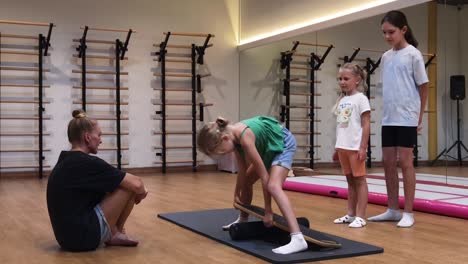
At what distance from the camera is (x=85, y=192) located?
2.58 metres

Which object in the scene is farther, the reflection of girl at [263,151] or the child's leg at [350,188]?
the child's leg at [350,188]

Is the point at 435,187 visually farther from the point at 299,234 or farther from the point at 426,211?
A: the point at 299,234

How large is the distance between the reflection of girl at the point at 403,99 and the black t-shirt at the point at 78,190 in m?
1.81

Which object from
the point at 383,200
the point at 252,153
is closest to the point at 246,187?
the point at 252,153

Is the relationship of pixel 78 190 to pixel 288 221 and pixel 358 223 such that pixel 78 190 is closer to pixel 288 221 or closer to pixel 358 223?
pixel 288 221

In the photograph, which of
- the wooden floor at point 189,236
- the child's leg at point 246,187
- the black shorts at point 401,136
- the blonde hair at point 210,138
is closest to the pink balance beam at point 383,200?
→ the wooden floor at point 189,236

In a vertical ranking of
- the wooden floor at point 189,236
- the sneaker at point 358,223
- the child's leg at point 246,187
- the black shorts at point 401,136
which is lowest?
the wooden floor at point 189,236

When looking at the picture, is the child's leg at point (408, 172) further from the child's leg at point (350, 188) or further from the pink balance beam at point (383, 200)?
the pink balance beam at point (383, 200)

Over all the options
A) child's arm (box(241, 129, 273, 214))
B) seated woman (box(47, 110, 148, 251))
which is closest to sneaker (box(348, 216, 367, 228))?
child's arm (box(241, 129, 273, 214))

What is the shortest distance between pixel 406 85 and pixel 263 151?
1.18 metres

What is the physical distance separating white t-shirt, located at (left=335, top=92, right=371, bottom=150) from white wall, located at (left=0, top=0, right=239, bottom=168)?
4.97m

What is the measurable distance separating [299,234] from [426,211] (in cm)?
179

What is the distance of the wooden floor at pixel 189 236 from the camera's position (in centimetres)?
255

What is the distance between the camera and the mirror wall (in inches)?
210
